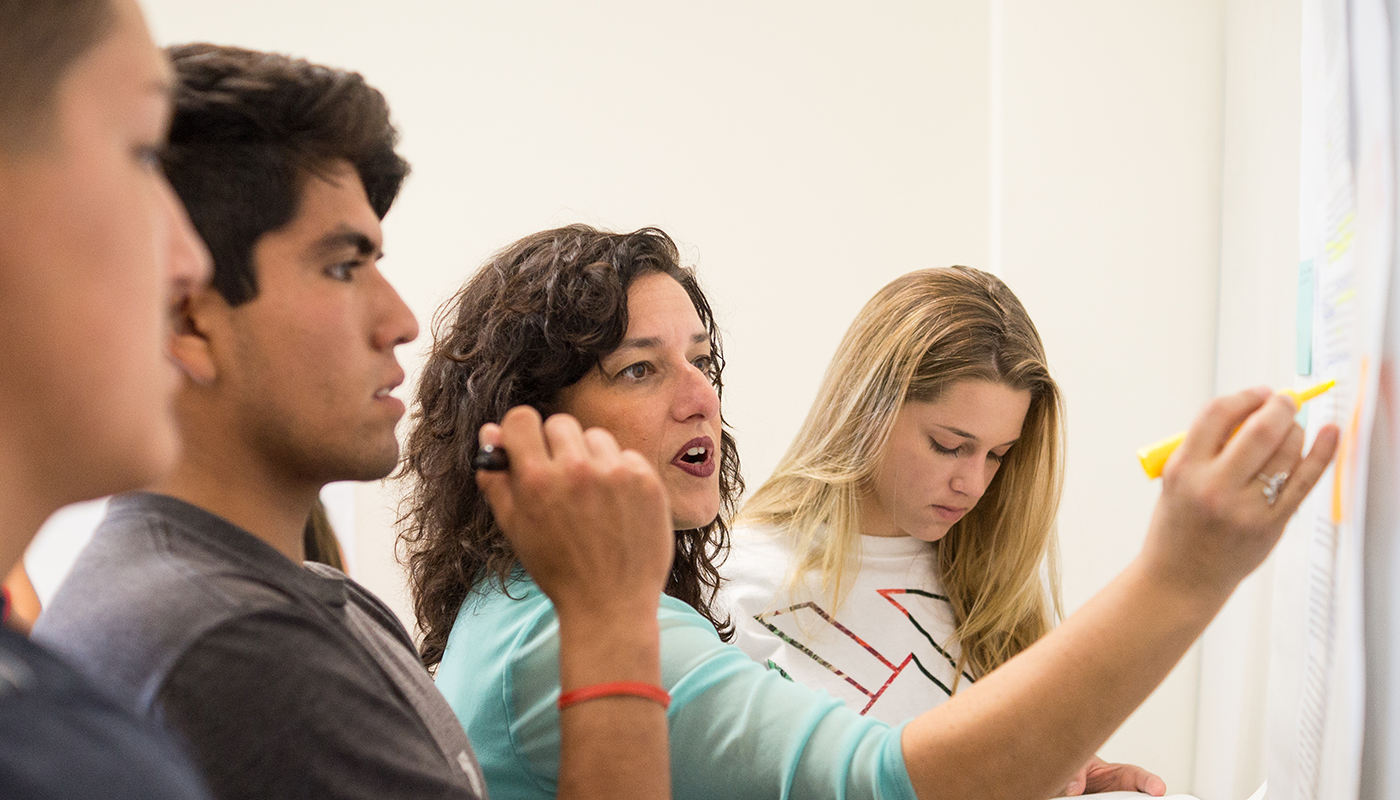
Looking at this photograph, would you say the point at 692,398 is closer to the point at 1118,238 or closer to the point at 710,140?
the point at 1118,238

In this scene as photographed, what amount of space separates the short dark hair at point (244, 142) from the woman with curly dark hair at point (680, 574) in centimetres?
18

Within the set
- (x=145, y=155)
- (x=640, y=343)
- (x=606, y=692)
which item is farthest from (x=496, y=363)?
(x=145, y=155)

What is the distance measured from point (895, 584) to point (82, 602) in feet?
3.81

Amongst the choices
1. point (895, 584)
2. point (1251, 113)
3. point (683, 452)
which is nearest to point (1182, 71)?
point (1251, 113)

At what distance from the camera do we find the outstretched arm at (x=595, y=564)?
22.7 inches

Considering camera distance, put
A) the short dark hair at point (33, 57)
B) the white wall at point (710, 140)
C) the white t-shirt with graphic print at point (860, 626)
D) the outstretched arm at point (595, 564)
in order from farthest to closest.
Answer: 1. the white wall at point (710, 140)
2. the white t-shirt with graphic print at point (860, 626)
3. the outstretched arm at point (595, 564)
4. the short dark hair at point (33, 57)

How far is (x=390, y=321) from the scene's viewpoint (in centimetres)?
64

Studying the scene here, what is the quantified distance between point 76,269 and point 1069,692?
1.87 ft

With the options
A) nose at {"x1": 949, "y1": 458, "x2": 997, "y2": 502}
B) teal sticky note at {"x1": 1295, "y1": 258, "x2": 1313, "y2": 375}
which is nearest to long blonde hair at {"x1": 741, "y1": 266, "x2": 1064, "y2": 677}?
nose at {"x1": 949, "y1": 458, "x2": 997, "y2": 502}

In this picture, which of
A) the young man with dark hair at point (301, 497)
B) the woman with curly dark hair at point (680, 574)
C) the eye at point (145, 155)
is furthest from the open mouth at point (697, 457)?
the eye at point (145, 155)

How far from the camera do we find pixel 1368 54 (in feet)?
2.31

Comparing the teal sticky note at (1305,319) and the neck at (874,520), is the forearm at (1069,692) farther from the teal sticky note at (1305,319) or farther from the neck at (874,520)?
the neck at (874,520)

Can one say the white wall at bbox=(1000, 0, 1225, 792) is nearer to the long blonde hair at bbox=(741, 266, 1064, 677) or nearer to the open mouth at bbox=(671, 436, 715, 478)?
the long blonde hair at bbox=(741, 266, 1064, 677)

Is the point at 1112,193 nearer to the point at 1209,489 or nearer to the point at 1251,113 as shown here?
the point at 1251,113
